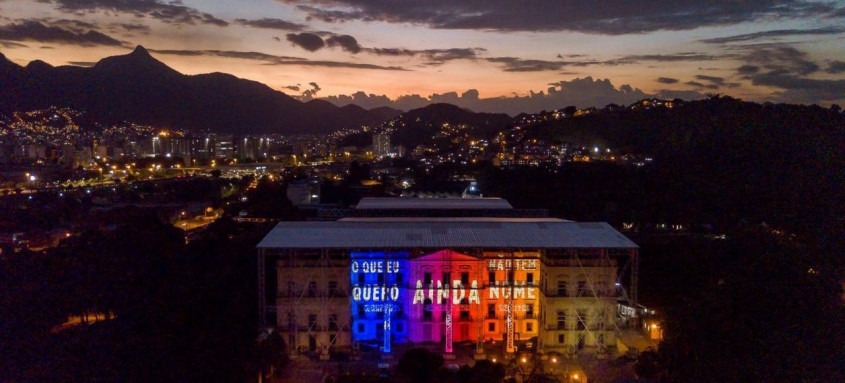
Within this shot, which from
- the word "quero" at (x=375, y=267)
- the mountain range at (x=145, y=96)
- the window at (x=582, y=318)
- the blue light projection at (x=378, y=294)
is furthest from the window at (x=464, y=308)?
the mountain range at (x=145, y=96)

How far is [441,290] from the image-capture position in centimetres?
1638

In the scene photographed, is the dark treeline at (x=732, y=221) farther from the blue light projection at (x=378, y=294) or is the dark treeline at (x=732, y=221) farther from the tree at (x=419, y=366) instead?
the blue light projection at (x=378, y=294)

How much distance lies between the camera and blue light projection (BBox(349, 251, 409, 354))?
16203 millimetres

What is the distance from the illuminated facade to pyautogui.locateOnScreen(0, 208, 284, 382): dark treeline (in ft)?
6.21

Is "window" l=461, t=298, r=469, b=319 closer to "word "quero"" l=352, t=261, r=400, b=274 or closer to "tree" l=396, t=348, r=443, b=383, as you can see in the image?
"word "quero"" l=352, t=261, r=400, b=274

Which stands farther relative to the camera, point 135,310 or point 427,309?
point 135,310

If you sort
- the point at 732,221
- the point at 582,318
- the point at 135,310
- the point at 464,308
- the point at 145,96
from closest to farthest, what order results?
1. the point at 582,318
2. the point at 464,308
3. the point at 135,310
4. the point at 732,221
5. the point at 145,96

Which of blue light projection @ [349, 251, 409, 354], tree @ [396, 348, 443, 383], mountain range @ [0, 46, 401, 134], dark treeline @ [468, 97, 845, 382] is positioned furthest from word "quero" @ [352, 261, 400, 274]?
mountain range @ [0, 46, 401, 134]

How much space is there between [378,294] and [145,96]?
351 ft

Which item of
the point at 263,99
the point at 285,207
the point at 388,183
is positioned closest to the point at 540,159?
the point at 388,183

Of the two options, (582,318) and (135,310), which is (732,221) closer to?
(582,318)

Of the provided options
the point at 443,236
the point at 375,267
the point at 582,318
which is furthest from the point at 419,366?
the point at 582,318

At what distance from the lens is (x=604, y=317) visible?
16172mm

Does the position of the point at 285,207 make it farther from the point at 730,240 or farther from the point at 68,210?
the point at 730,240
